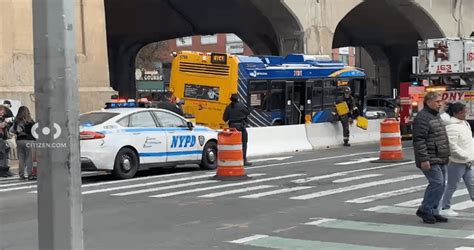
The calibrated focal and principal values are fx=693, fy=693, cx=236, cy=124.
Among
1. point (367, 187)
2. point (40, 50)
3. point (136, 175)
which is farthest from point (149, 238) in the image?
point (136, 175)

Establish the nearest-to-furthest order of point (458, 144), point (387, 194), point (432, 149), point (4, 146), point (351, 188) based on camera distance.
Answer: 1. point (432, 149)
2. point (458, 144)
3. point (387, 194)
4. point (351, 188)
5. point (4, 146)

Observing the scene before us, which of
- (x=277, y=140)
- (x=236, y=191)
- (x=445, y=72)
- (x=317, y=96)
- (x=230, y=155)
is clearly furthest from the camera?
(x=317, y=96)

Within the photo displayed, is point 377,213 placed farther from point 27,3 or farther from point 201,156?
point 27,3

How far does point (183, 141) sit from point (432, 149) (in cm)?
804

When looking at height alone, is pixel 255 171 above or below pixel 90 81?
below

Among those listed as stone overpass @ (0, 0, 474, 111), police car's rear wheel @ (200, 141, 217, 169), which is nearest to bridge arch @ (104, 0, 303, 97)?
stone overpass @ (0, 0, 474, 111)

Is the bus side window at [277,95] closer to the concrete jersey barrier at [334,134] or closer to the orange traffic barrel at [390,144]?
the concrete jersey barrier at [334,134]

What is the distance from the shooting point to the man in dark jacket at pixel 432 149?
8.42 m

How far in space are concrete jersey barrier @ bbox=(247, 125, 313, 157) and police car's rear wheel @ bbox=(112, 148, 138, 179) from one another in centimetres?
635

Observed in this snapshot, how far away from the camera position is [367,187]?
39.9 feet

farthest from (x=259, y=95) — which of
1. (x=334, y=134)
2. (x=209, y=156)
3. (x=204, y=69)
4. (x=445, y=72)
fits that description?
(x=209, y=156)

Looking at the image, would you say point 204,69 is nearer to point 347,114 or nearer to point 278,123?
point 278,123

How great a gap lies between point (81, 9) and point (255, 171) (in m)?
9.89

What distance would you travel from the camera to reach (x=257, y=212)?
9633mm
